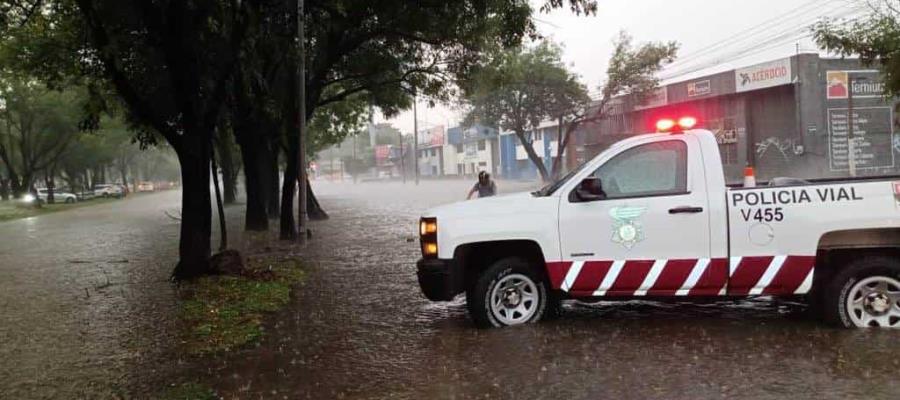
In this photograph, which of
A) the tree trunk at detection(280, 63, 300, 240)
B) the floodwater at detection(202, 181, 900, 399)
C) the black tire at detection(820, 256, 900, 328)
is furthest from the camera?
the tree trunk at detection(280, 63, 300, 240)

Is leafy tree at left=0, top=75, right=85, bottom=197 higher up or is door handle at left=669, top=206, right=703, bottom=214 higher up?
leafy tree at left=0, top=75, right=85, bottom=197

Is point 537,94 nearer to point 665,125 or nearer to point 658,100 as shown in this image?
point 658,100

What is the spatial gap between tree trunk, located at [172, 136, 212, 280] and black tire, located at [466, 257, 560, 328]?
5531 millimetres

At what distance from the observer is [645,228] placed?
20.8ft

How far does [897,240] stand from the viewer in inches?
239

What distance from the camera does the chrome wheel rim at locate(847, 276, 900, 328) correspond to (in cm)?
621

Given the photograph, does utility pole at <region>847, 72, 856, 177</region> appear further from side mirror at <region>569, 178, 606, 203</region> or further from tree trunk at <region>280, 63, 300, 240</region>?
side mirror at <region>569, 178, 606, 203</region>

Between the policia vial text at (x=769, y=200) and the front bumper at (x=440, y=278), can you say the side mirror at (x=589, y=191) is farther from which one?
the front bumper at (x=440, y=278)

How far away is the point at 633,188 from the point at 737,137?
3137cm

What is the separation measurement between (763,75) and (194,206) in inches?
1160

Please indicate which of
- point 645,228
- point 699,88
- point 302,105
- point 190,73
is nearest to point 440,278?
point 645,228

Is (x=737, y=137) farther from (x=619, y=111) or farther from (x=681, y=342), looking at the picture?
(x=681, y=342)

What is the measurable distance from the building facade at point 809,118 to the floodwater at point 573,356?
24.9 m

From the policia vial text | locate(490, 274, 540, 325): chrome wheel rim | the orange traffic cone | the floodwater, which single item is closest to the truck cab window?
the policia vial text
